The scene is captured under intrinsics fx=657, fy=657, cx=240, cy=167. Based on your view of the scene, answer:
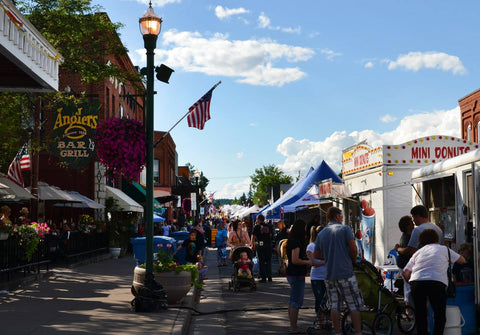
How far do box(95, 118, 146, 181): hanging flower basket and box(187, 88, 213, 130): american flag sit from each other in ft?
14.1

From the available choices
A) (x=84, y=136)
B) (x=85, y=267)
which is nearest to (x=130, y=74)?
(x=84, y=136)

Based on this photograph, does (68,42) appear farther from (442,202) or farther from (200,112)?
(442,202)

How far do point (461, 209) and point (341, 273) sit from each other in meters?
2.95

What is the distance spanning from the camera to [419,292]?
8.27 m

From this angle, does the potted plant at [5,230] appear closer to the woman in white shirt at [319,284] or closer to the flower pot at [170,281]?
the flower pot at [170,281]

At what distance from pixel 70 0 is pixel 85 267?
30.6 feet

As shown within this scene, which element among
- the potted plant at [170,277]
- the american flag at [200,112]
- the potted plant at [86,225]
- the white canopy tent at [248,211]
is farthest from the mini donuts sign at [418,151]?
the white canopy tent at [248,211]

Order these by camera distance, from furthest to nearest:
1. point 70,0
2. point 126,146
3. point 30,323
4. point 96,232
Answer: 1. point 96,232
2. point 70,0
3. point 126,146
4. point 30,323

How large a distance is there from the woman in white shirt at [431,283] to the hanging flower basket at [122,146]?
18.0 feet

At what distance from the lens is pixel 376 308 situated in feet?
32.0

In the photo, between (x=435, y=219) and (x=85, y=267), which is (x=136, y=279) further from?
(x=85, y=267)

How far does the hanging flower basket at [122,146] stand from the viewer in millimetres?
11734

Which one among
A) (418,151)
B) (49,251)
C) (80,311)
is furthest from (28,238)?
(418,151)

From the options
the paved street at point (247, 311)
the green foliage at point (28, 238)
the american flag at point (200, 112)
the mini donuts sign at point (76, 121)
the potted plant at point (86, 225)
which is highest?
the mini donuts sign at point (76, 121)
